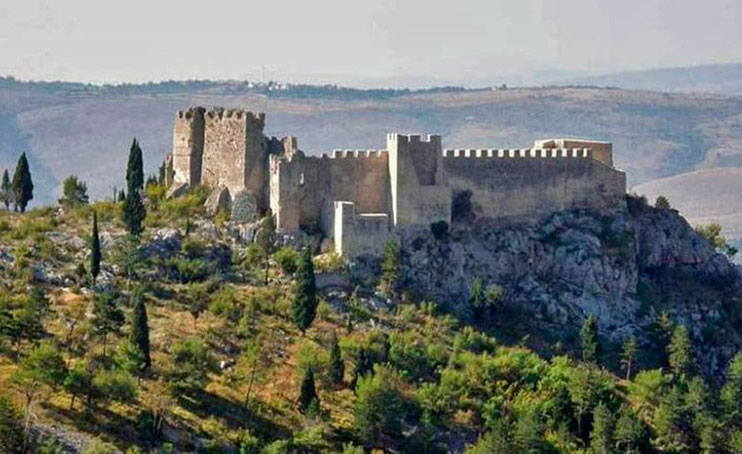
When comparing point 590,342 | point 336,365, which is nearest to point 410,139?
point 590,342

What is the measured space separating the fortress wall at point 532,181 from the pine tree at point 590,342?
6.27 m

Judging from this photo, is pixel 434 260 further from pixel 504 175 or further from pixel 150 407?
pixel 150 407

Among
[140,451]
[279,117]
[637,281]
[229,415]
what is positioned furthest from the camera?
[279,117]

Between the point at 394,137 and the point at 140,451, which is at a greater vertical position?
the point at 394,137

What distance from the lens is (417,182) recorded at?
56.4 metres

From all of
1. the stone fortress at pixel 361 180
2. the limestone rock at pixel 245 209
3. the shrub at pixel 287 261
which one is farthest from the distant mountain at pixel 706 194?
the shrub at pixel 287 261

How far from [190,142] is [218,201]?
9.40ft

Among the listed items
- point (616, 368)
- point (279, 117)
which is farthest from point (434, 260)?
point (279, 117)

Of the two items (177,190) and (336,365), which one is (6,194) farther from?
(336,365)

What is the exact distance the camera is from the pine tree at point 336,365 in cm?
4897

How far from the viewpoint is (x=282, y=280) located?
53.9 meters

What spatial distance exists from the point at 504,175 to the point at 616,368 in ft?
27.5

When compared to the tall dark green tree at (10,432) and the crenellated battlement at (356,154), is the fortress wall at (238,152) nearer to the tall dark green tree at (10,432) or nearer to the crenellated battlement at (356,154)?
the crenellated battlement at (356,154)

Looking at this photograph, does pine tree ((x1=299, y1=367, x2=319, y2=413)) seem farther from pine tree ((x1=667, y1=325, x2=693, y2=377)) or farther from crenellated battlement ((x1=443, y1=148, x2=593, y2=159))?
pine tree ((x1=667, y1=325, x2=693, y2=377))
